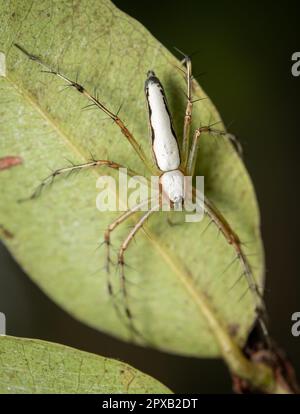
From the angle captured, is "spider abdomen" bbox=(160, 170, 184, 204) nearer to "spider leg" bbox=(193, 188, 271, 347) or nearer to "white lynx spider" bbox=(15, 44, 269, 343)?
"white lynx spider" bbox=(15, 44, 269, 343)

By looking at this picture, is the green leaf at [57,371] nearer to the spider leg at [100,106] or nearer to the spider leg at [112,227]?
the spider leg at [112,227]

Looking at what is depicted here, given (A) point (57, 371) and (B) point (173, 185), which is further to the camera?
(B) point (173, 185)

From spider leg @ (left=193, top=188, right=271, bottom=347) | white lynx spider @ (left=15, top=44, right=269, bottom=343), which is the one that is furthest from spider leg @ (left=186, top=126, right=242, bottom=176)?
spider leg @ (left=193, top=188, right=271, bottom=347)

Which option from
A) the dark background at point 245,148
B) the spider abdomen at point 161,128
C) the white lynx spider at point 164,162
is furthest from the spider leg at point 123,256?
the dark background at point 245,148

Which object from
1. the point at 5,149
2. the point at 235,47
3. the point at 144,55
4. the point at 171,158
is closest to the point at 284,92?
the point at 235,47

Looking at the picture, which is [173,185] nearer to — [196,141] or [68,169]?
[196,141]

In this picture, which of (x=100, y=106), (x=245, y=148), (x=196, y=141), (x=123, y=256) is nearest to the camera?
(x=100, y=106)

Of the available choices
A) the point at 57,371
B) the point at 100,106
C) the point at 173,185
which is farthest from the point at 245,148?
the point at 57,371
